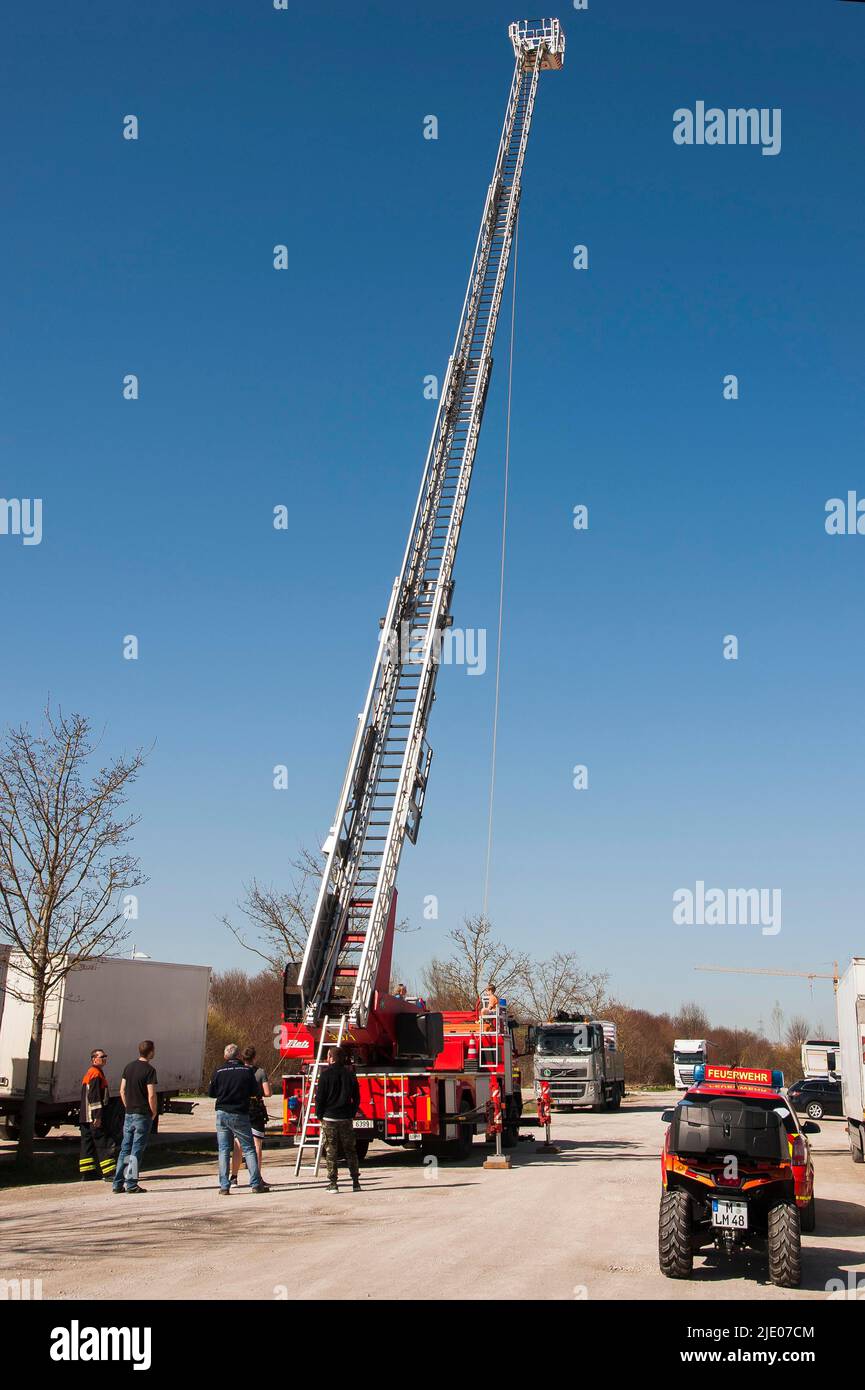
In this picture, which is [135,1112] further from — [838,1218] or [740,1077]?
[838,1218]

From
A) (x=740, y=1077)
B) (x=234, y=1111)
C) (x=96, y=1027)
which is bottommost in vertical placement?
(x=234, y=1111)

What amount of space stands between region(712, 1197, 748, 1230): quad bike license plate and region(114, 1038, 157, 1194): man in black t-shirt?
8.27 m

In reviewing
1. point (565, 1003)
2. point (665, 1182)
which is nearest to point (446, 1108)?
point (665, 1182)

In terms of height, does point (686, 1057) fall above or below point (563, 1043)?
below

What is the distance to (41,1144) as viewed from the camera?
24.6 m

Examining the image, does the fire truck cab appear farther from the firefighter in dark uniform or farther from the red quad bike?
the red quad bike

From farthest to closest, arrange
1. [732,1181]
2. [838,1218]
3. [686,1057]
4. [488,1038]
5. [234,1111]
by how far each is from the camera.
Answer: [686,1057]
[488,1038]
[234,1111]
[838,1218]
[732,1181]

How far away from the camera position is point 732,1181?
10.0 metres

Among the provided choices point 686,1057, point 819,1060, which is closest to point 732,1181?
point 819,1060

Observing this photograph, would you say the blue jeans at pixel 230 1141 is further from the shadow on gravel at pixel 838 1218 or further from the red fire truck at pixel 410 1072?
the shadow on gravel at pixel 838 1218

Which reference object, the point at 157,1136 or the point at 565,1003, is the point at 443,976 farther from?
the point at 157,1136

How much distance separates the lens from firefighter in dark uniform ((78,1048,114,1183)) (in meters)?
17.0

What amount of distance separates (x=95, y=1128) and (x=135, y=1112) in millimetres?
2039

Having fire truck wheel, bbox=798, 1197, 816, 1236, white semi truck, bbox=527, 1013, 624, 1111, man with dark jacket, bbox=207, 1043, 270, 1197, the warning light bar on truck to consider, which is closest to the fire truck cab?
man with dark jacket, bbox=207, 1043, 270, 1197
